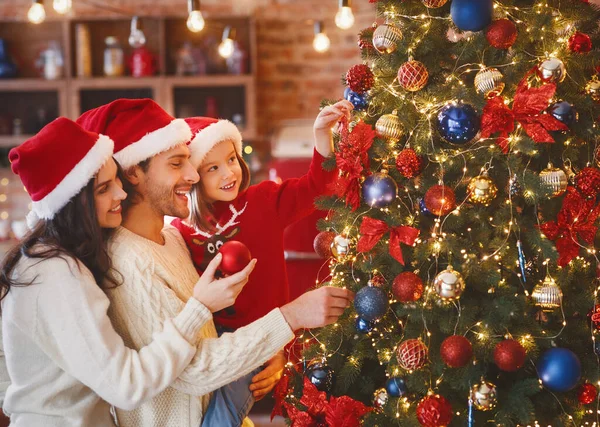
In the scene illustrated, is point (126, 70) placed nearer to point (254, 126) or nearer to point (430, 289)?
point (254, 126)

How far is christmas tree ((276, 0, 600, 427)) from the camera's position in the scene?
59.6 inches

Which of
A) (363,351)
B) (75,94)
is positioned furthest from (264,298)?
(75,94)

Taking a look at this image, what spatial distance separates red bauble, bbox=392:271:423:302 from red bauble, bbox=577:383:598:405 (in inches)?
18.2

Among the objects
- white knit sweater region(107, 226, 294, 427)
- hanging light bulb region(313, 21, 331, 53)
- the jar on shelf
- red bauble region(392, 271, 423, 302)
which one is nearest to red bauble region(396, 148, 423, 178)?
red bauble region(392, 271, 423, 302)

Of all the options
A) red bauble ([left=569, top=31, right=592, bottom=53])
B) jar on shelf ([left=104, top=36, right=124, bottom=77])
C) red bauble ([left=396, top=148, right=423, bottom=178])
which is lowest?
red bauble ([left=396, top=148, right=423, bottom=178])

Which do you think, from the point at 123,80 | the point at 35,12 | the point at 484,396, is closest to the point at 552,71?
the point at 484,396

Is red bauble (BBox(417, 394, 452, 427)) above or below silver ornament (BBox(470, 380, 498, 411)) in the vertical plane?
below

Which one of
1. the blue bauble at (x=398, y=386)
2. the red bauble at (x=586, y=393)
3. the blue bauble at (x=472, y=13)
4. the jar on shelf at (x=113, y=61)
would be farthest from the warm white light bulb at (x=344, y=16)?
the jar on shelf at (x=113, y=61)

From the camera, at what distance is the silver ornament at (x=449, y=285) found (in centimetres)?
149

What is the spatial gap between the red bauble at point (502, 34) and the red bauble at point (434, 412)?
0.80m

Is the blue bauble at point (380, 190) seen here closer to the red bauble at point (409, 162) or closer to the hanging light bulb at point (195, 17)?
the red bauble at point (409, 162)

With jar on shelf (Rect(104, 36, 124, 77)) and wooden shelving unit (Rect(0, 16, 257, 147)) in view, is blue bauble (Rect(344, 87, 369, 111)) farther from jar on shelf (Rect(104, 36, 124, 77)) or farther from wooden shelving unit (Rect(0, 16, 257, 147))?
jar on shelf (Rect(104, 36, 124, 77))

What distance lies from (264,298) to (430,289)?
718 mm

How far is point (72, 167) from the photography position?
5.14 feet
